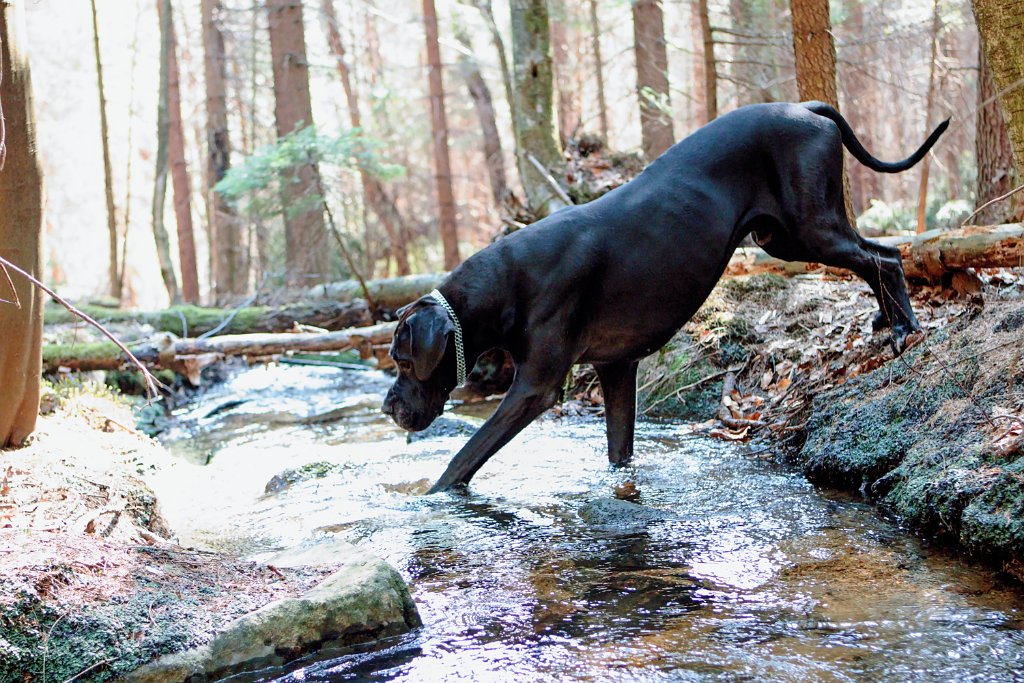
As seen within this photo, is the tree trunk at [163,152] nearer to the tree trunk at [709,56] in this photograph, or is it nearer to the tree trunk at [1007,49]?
the tree trunk at [709,56]

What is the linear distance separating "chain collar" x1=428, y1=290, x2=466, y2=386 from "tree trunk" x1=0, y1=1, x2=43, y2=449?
7.53ft

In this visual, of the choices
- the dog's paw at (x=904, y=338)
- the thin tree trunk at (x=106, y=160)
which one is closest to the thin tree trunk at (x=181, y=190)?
the thin tree trunk at (x=106, y=160)

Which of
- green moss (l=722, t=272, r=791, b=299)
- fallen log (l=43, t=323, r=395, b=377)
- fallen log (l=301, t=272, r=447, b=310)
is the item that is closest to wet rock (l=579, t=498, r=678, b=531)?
green moss (l=722, t=272, r=791, b=299)

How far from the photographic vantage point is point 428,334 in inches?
204

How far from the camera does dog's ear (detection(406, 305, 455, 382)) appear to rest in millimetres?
5191

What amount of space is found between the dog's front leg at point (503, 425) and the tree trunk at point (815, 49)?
4.26 meters

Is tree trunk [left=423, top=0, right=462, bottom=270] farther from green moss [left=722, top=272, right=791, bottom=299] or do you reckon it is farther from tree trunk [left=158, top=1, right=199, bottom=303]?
green moss [left=722, top=272, right=791, bottom=299]

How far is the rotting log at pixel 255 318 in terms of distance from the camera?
1253 centimetres

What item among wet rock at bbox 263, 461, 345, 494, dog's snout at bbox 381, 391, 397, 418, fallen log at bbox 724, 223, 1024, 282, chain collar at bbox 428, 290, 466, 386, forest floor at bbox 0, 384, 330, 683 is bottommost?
wet rock at bbox 263, 461, 345, 494

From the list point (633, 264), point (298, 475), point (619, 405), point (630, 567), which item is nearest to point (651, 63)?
point (619, 405)

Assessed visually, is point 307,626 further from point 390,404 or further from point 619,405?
point 619,405

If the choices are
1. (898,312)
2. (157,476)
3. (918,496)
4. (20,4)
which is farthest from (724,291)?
(20,4)

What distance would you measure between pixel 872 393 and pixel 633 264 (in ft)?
5.47

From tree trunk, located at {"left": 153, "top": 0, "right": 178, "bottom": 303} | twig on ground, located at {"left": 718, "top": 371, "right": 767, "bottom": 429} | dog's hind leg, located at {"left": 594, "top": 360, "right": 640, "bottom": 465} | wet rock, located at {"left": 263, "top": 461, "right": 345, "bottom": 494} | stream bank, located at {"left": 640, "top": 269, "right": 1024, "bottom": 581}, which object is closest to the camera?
stream bank, located at {"left": 640, "top": 269, "right": 1024, "bottom": 581}
